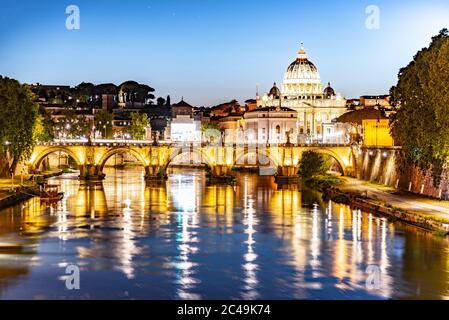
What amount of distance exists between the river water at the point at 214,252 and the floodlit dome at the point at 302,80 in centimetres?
7860

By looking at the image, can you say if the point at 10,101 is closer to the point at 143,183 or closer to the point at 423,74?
the point at 143,183

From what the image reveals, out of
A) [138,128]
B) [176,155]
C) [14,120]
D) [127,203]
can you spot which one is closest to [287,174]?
[176,155]

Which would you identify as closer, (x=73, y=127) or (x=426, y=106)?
(x=426, y=106)

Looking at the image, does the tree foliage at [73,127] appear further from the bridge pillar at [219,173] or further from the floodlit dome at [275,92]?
the floodlit dome at [275,92]

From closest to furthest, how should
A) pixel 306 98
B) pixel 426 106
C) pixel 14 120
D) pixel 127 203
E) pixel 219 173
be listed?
pixel 426 106
pixel 127 203
pixel 14 120
pixel 219 173
pixel 306 98

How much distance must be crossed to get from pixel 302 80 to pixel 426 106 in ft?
288

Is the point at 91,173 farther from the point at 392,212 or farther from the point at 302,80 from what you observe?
the point at 302,80

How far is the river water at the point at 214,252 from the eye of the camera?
2489 cm

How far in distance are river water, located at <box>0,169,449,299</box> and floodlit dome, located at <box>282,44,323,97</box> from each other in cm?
7860

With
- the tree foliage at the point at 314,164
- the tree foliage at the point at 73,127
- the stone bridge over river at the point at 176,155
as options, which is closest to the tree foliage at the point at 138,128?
the tree foliage at the point at 73,127

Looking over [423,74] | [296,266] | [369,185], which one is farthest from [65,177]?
[296,266]

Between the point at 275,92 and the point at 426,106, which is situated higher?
the point at 275,92

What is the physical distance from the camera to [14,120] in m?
50.1

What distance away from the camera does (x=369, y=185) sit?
56312 mm
